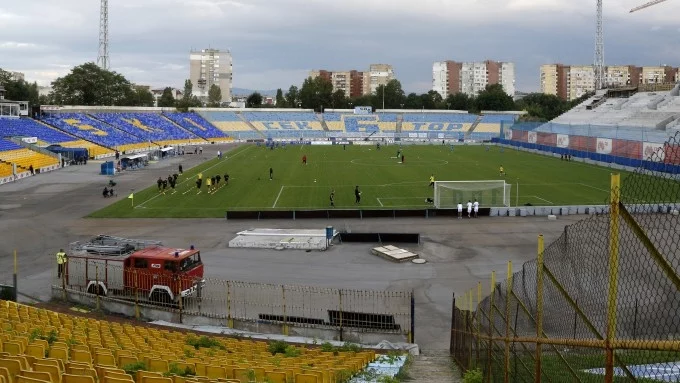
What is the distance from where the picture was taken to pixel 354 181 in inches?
2073

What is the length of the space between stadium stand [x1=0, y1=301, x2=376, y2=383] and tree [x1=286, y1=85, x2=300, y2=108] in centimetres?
15139

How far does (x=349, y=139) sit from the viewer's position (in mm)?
113188

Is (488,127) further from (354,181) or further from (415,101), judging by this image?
(354,181)

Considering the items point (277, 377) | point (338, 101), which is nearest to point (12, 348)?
point (277, 377)

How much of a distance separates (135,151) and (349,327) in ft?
253

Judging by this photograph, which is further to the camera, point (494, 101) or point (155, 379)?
point (494, 101)

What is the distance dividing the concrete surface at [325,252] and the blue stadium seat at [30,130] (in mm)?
33733

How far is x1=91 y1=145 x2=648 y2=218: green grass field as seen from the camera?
4097 centimetres

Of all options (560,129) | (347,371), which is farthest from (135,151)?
(347,371)

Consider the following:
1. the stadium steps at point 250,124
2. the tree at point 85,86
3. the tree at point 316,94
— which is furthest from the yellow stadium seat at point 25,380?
the tree at point 316,94

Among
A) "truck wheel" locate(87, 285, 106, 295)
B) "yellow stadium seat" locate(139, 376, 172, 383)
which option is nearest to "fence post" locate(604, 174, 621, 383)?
"yellow stadium seat" locate(139, 376, 172, 383)

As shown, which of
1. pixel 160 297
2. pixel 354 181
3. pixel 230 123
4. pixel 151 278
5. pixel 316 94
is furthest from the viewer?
pixel 316 94

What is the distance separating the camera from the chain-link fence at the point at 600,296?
4980mm

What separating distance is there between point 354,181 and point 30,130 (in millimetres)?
47864
